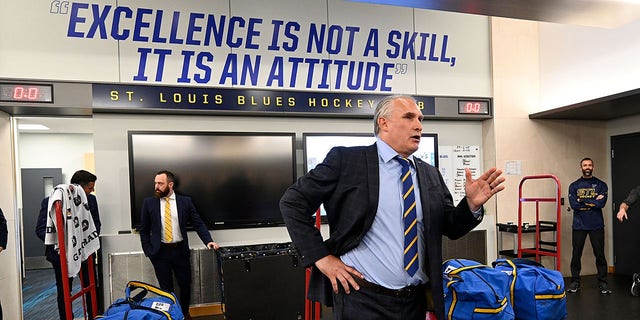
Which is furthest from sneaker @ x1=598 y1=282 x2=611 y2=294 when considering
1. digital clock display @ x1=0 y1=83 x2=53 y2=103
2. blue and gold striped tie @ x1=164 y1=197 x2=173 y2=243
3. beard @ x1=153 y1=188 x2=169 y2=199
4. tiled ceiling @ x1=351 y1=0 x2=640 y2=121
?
digital clock display @ x1=0 y1=83 x2=53 y2=103

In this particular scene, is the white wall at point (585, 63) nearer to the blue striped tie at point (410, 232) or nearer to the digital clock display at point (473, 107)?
the digital clock display at point (473, 107)

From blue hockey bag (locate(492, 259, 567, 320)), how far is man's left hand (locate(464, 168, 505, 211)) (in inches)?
77.4

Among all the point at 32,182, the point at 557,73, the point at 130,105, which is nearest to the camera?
the point at 130,105

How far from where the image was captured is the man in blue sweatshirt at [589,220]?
16.1 feet

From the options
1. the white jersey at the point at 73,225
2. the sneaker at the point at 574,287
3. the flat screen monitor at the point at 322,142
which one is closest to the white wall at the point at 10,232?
the white jersey at the point at 73,225

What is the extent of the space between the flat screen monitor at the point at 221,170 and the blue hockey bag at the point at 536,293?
2.39 m

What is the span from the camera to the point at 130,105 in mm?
4137

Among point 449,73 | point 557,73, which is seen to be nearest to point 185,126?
point 449,73

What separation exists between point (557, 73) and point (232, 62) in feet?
13.5

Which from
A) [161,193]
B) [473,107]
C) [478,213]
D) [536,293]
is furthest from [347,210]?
[473,107]

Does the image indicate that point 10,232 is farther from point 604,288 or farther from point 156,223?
point 604,288

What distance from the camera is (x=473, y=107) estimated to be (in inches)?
209

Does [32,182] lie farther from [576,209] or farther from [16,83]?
[576,209]

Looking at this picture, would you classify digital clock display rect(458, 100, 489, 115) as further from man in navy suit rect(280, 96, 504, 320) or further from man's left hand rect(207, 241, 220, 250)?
man in navy suit rect(280, 96, 504, 320)
